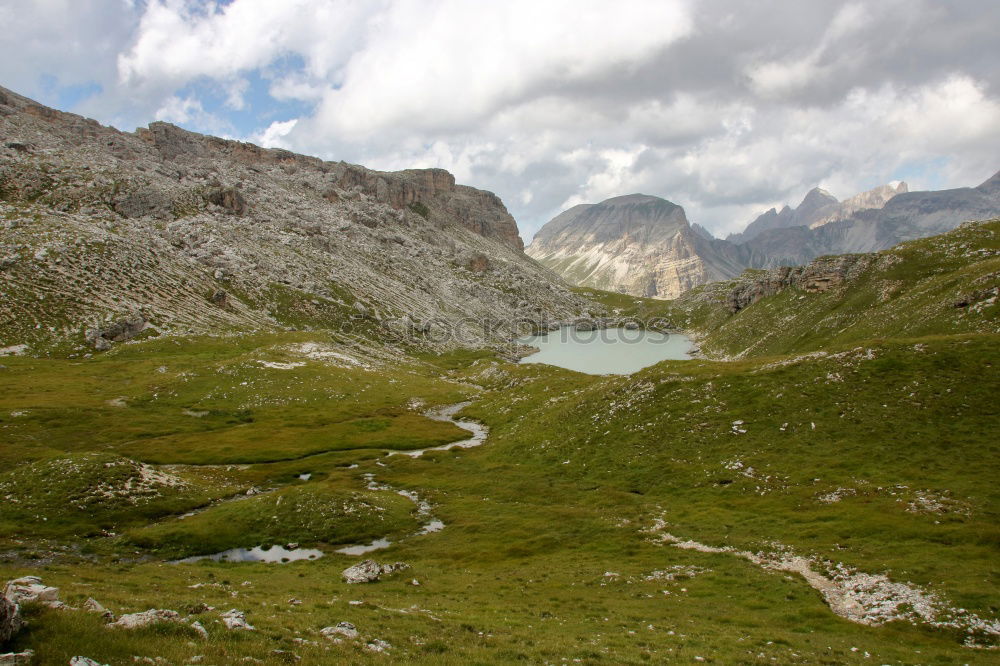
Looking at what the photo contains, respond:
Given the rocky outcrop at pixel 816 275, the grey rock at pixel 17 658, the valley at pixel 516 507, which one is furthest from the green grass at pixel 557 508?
the rocky outcrop at pixel 816 275

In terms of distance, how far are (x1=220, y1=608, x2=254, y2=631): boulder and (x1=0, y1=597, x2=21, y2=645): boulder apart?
6.04 metres

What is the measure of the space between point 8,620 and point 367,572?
22369mm

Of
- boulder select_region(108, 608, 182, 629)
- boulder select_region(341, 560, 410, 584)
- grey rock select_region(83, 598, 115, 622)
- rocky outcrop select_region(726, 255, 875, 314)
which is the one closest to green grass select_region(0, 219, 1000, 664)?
boulder select_region(108, 608, 182, 629)

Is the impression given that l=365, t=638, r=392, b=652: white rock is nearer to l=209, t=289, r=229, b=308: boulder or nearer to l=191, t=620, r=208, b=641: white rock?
l=191, t=620, r=208, b=641: white rock

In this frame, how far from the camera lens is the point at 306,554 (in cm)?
4247

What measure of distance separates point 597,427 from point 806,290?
12311 cm

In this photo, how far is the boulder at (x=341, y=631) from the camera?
20.4m

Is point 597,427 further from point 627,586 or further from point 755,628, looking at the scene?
point 755,628

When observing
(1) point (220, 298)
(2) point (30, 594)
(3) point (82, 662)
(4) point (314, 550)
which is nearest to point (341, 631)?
(3) point (82, 662)

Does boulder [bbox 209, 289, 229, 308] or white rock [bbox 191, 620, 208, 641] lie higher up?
boulder [bbox 209, 289, 229, 308]

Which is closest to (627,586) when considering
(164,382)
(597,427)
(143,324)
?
(597,427)

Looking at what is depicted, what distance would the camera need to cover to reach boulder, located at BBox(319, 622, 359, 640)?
2038 cm

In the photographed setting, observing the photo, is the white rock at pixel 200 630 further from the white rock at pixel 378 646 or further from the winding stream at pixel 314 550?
the winding stream at pixel 314 550

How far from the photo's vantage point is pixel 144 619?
17656mm
